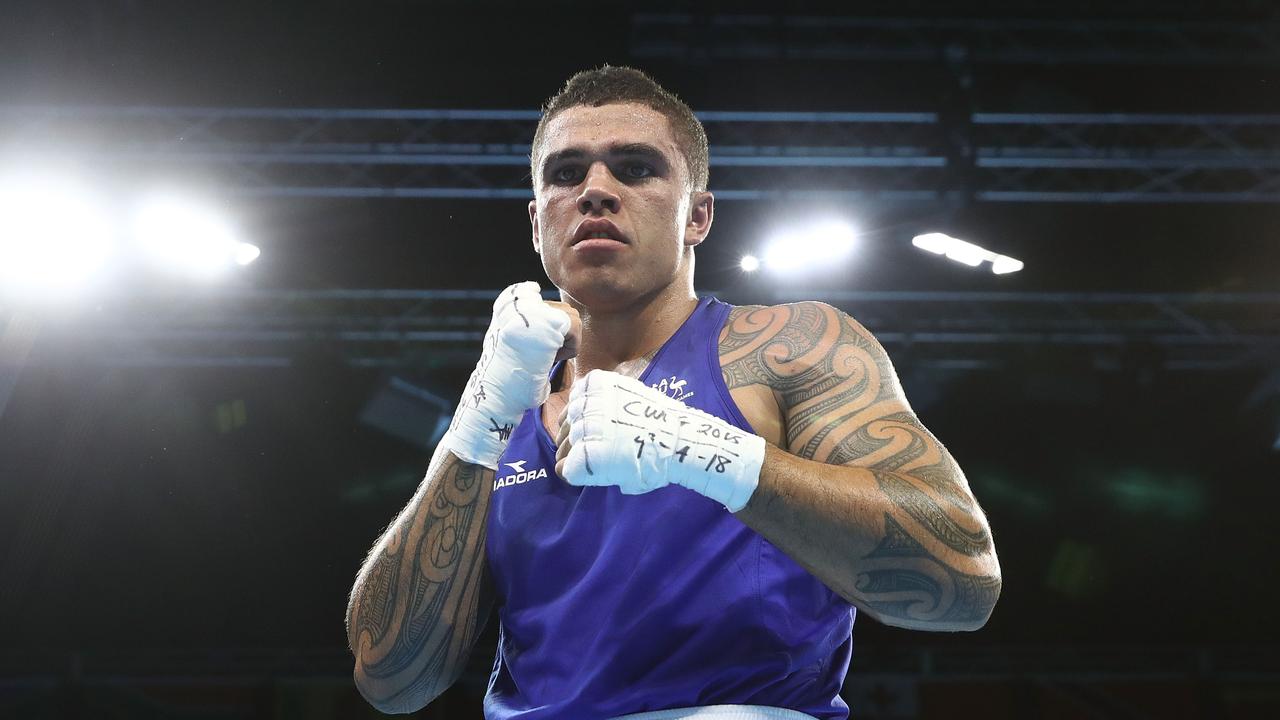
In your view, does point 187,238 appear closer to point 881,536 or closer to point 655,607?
point 655,607

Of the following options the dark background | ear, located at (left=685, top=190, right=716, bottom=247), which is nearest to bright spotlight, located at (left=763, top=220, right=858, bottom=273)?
the dark background

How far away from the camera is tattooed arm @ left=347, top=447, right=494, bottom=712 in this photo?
5.98 feet

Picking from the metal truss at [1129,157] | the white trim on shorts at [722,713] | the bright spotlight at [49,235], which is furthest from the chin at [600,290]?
the bright spotlight at [49,235]

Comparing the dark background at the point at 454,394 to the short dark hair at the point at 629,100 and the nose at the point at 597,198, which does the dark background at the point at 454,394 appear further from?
the nose at the point at 597,198

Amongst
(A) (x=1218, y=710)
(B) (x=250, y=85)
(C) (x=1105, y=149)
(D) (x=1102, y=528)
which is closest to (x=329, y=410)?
(B) (x=250, y=85)

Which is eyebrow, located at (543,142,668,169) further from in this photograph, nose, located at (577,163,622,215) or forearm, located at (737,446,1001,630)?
forearm, located at (737,446,1001,630)

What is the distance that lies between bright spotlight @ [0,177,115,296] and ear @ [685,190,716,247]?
5.31 metres

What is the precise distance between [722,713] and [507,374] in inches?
24.6

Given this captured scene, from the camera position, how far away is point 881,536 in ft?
5.08

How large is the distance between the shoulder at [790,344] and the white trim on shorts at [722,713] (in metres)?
0.53

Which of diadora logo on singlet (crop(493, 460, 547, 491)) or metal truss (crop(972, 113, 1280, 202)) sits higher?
metal truss (crop(972, 113, 1280, 202))

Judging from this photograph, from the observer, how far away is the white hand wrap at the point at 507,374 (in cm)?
172

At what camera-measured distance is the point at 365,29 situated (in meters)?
5.50

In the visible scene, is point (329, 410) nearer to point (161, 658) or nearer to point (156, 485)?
point (156, 485)
